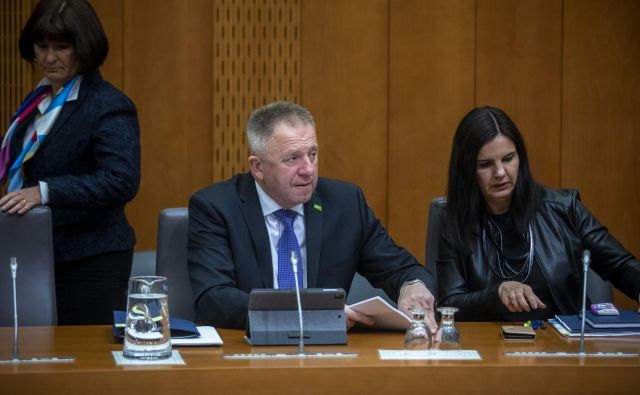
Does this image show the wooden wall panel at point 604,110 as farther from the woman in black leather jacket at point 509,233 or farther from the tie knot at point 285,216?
the tie knot at point 285,216

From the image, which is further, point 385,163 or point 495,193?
point 385,163

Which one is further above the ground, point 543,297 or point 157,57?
point 157,57

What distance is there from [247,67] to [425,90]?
99 cm

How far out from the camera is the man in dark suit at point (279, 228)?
3.61 metres

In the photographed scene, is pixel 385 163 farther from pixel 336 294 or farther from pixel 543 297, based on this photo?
pixel 336 294

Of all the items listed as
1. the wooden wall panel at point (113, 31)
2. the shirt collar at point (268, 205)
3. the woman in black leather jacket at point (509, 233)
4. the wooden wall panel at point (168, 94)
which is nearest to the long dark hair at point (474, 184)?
the woman in black leather jacket at point (509, 233)

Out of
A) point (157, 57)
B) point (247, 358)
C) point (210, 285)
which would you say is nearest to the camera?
point (247, 358)

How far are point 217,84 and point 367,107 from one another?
828 millimetres

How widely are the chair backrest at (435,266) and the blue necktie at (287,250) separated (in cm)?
53

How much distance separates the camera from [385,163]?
20.2 feet

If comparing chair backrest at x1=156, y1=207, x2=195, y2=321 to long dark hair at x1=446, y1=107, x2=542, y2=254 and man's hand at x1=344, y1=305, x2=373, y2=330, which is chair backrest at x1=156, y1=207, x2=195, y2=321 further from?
long dark hair at x1=446, y1=107, x2=542, y2=254

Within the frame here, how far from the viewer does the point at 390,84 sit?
6082 millimetres

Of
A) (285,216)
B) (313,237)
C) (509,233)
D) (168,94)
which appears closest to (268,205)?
(285,216)

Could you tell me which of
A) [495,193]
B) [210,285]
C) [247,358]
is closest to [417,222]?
[495,193]
